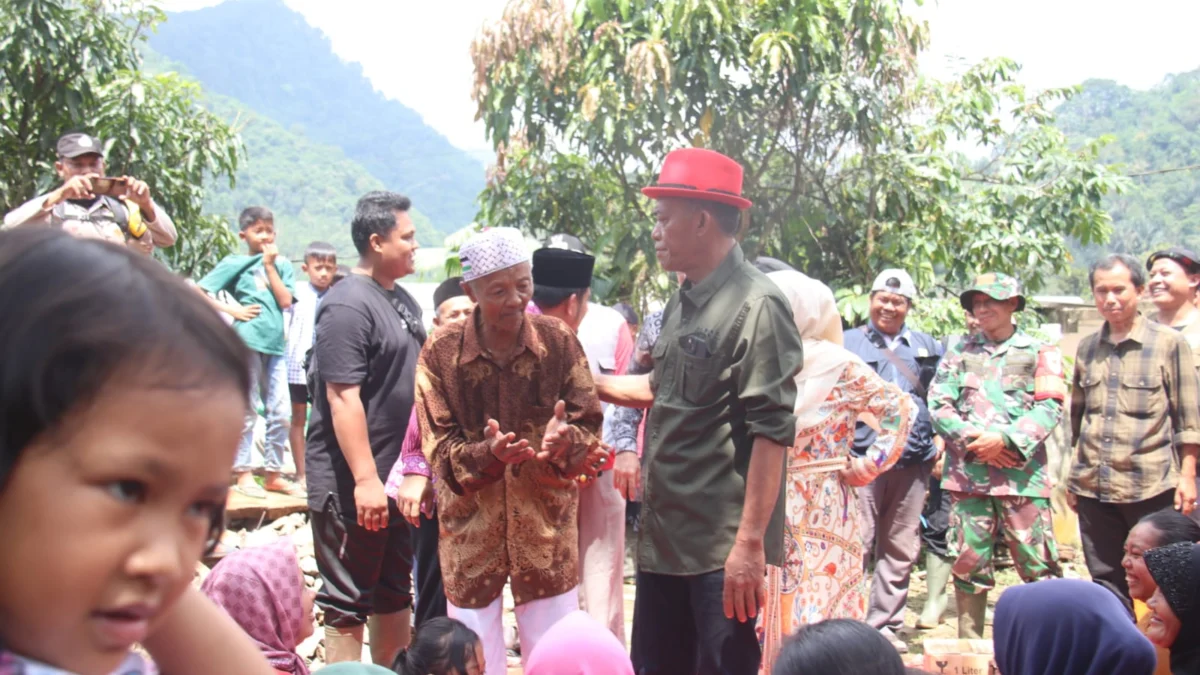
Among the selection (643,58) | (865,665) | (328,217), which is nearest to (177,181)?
Answer: (643,58)

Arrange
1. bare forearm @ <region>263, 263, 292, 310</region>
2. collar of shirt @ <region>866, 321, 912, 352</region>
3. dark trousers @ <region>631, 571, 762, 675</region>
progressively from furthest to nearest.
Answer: bare forearm @ <region>263, 263, 292, 310</region>, collar of shirt @ <region>866, 321, 912, 352</region>, dark trousers @ <region>631, 571, 762, 675</region>

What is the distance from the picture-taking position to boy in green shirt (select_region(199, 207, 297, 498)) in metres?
7.26

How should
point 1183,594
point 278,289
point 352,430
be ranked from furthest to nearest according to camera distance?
point 278,289 → point 352,430 → point 1183,594

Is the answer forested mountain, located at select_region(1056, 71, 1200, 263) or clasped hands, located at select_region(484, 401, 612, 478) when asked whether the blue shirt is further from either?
forested mountain, located at select_region(1056, 71, 1200, 263)

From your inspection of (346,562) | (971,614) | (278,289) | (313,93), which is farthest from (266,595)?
(313,93)

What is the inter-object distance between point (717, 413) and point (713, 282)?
1.42 feet

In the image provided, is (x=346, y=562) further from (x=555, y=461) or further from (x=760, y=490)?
(x=760, y=490)

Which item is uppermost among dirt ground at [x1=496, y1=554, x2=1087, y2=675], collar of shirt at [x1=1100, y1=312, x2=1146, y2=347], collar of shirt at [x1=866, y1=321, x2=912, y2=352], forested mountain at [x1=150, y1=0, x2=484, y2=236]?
forested mountain at [x1=150, y1=0, x2=484, y2=236]

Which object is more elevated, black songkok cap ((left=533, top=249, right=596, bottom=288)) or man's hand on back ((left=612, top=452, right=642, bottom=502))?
black songkok cap ((left=533, top=249, right=596, bottom=288))

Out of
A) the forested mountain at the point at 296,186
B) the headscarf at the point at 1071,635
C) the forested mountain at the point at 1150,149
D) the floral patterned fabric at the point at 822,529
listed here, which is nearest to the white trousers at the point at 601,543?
the floral patterned fabric at the point at 822,529

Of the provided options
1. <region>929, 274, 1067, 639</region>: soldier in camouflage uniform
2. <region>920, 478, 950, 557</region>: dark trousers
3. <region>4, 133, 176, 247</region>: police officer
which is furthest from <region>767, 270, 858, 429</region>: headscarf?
<region>4, 133, 176, 247</region>: police officer

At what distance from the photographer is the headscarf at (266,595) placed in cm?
293

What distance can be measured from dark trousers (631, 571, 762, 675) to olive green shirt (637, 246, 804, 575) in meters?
0.07

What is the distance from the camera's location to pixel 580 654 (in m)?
2.89
